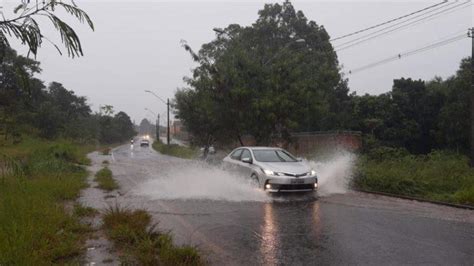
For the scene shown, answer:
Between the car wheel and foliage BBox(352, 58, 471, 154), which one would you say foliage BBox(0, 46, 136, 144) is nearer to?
the car wheel

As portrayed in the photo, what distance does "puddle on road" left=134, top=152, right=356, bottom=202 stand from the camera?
12.6 m

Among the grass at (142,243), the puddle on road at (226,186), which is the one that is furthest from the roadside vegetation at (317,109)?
the grass at (142,243)

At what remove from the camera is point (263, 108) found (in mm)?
Result: 20609

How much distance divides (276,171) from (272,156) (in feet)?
5.88

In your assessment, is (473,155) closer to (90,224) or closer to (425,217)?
(425,217)

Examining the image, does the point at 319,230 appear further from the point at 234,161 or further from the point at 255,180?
the point at 234,161

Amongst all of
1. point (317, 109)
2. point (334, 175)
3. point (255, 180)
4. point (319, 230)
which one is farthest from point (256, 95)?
point (319, 230)

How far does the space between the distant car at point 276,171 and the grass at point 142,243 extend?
14.3 feet

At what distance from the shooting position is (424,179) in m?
13.8

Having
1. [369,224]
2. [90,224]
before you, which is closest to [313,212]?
[369,224]

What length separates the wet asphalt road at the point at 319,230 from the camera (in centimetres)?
625

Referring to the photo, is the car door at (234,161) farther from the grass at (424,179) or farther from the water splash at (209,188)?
the grass at (424,179)

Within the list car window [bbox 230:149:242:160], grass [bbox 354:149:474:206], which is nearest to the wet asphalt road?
grass [bbox 354:149:474:206]

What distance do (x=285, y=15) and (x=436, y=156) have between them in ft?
109
